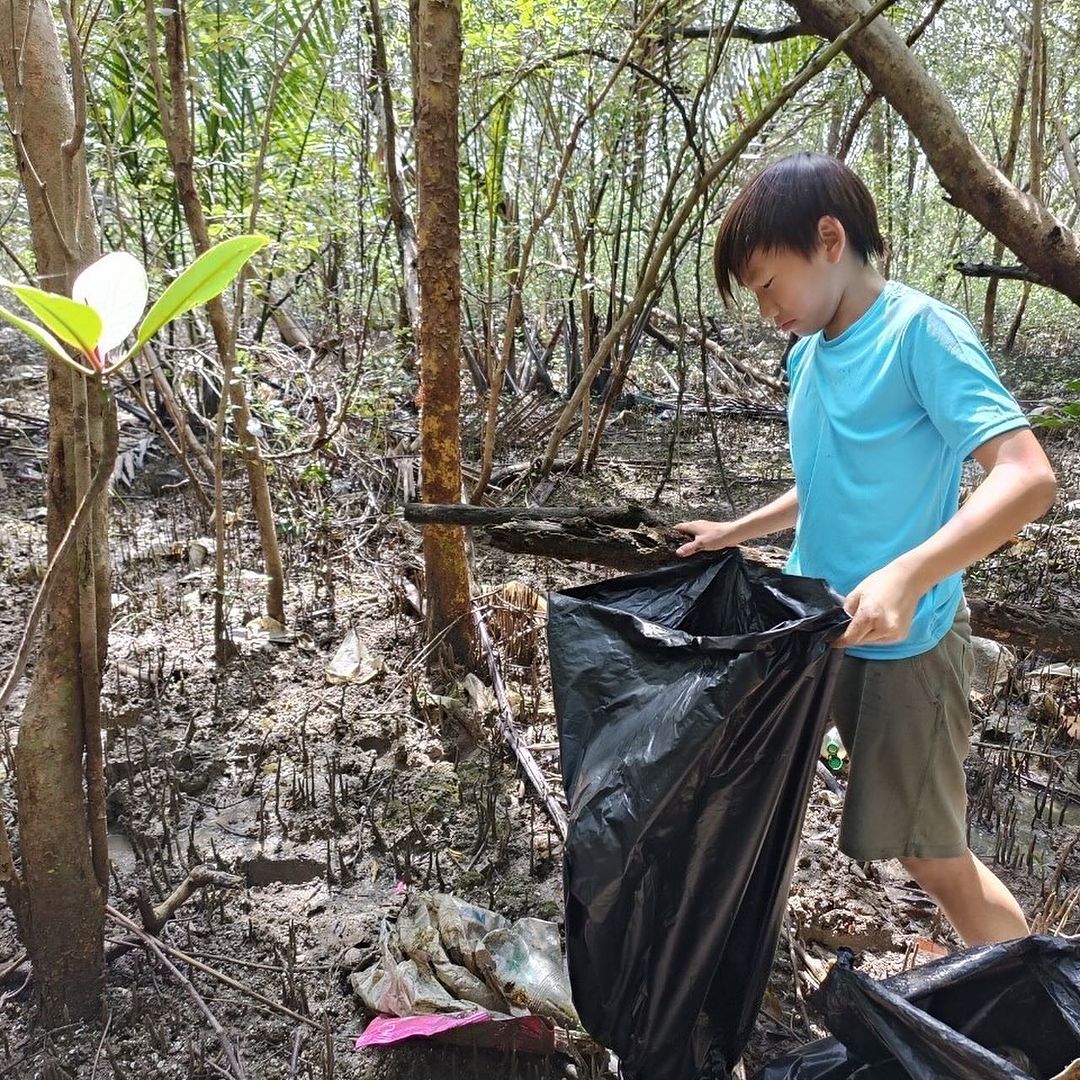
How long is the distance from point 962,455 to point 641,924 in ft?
2.71

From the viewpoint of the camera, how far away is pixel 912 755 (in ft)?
4.43

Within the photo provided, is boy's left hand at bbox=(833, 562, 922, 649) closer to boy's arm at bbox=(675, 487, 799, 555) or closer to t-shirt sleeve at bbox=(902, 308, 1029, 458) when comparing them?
t-shirt sleeve at bbox=(902, 308, 1029, 458)

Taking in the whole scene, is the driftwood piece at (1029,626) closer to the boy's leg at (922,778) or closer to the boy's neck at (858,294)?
the boy's leg at (922,778)

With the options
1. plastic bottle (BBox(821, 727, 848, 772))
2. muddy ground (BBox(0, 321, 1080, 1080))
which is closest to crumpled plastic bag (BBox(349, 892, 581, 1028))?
muddy ground (BBox(0, 321, 1080, 1080))

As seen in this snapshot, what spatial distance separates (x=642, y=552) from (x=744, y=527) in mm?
339

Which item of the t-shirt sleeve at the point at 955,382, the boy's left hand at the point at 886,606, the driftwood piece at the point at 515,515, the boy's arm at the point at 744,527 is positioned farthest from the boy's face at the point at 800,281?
the driftwood piece at the point at 515,515

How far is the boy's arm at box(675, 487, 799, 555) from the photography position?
1.57 m

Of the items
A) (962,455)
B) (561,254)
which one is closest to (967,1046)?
(962,455)

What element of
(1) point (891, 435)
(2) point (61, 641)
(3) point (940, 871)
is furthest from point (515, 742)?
(1) point (891, 435)

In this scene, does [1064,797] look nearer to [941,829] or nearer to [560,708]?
[941,829]

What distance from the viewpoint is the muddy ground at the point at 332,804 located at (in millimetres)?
1484

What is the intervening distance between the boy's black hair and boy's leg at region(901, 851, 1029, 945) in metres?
1.04

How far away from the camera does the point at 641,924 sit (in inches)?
45.6

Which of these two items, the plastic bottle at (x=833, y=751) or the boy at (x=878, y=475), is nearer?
the boy at (x=878, y=475)
